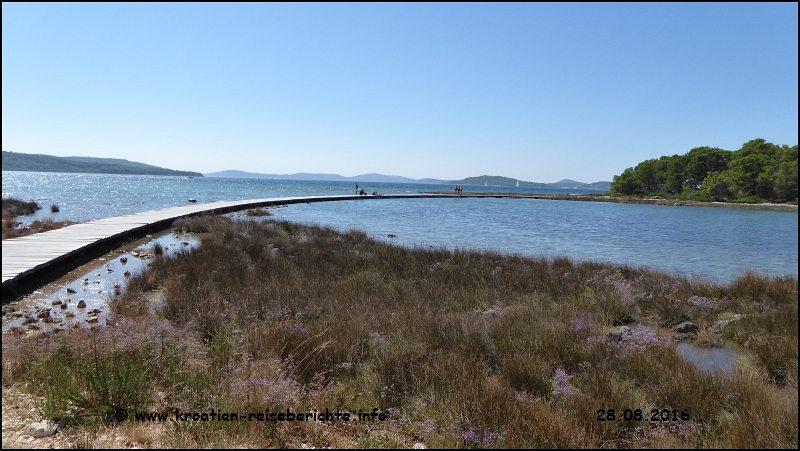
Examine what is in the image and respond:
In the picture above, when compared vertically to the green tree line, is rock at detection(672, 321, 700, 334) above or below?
below

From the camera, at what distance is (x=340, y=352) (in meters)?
Result: 4.75

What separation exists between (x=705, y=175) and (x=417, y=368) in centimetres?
6847

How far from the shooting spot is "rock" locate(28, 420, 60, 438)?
290cm

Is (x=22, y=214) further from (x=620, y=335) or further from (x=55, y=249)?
(x=620, y=335)

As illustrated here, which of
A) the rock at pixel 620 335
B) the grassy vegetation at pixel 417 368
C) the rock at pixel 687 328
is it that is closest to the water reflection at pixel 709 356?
the grassy vegetation at pixel 417 368

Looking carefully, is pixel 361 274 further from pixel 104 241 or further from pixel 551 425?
pixel 104 241

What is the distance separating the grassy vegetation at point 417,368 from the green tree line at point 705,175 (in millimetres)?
26106

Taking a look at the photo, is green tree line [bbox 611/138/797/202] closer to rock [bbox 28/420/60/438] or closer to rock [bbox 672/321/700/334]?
rock [bbox 672/321/700/334]

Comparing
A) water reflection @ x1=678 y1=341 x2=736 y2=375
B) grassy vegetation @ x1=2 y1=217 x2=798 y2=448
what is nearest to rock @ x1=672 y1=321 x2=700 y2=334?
grassy vegetation @ x1=2 y1=217 x2=798 y2=448

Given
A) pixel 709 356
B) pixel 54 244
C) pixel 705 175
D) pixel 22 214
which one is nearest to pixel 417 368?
pixel 709 356

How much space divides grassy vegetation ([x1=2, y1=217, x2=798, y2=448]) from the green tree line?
26106 millimetres

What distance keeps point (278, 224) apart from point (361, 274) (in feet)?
44.0

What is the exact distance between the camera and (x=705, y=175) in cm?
5738

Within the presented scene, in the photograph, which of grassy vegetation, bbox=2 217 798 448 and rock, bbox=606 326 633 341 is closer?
grassy vegetation, bbox=2 217 798 448
